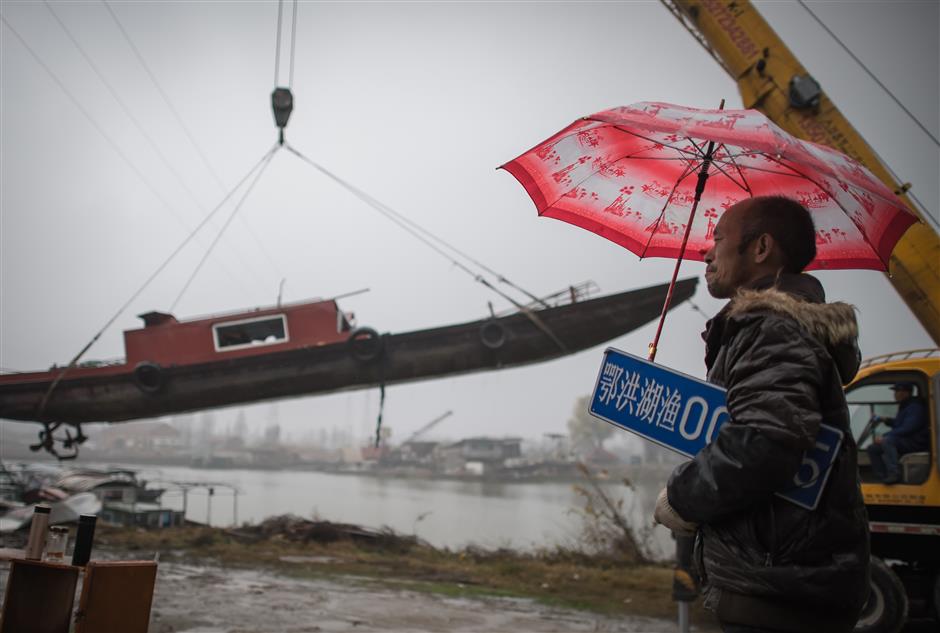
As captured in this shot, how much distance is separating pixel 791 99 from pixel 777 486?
27.0 ft

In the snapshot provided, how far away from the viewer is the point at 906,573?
19.9 ft

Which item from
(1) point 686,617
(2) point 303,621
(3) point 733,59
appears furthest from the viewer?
(3) point 733,59

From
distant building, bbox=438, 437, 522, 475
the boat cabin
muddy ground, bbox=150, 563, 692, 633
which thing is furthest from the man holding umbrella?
distant building, bbox=438, 437, 522, 475

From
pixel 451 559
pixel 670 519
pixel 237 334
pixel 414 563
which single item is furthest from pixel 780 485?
pixel 237 334

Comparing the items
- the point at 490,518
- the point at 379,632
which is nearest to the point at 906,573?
the point at 379,632

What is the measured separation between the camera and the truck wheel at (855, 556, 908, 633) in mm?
5355

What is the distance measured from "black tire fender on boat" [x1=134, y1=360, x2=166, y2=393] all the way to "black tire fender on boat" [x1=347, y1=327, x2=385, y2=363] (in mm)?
3254

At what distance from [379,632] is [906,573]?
16.2 feet

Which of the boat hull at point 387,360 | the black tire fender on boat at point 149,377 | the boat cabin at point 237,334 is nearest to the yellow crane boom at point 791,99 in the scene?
the boat hull at point 387,360

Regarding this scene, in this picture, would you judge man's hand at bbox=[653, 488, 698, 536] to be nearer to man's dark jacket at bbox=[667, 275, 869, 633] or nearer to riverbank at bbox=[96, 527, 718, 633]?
man's dark jacket at bbox=[667, 275, 869, 633]

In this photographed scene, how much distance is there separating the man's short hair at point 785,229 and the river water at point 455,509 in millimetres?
→ 10057

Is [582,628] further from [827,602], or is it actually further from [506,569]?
[827,602]

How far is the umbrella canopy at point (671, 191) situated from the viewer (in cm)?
270

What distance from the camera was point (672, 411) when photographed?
1.68 meters
